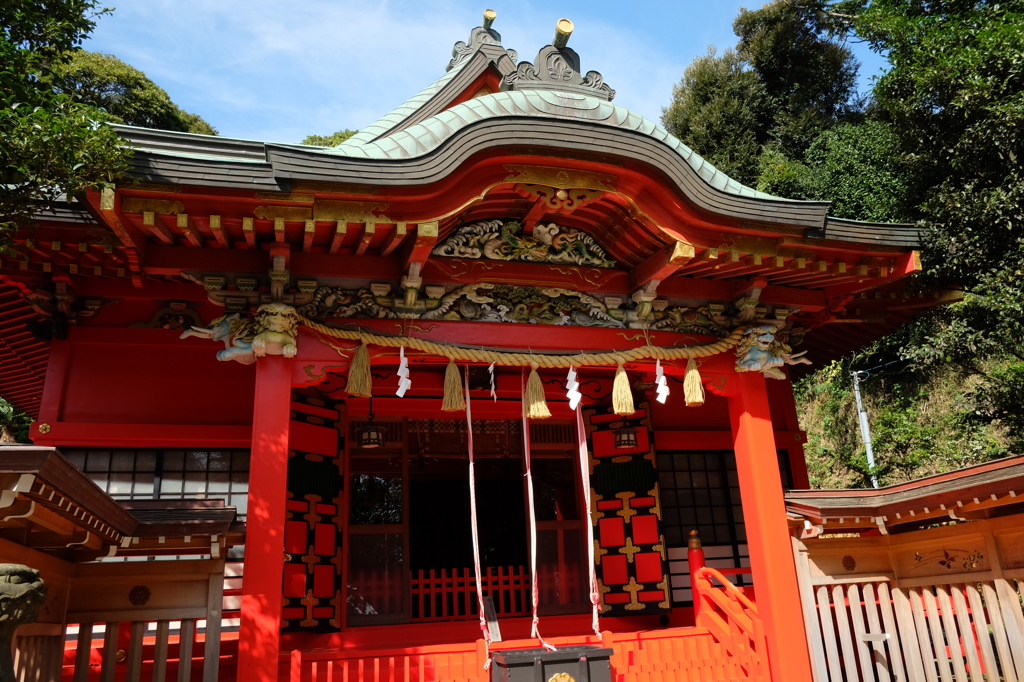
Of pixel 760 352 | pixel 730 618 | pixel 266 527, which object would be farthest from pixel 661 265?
pixel 266 527

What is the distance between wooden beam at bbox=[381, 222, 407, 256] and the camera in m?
5.69

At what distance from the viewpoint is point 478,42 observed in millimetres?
10688

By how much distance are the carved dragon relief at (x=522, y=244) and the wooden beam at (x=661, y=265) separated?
0.29 m

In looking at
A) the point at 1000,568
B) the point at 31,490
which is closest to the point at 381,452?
the point at 31,490

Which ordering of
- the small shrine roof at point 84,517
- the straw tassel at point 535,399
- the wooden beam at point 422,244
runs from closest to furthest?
the small shrine roof at point 84,517
the wooden beam at point 422,244
the straw tassel at point 535,399

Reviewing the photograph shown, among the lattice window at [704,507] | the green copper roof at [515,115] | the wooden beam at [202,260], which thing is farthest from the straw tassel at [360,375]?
the lattice window at [704,507]

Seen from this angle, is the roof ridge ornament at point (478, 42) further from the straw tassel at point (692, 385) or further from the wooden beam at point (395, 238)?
the straw tassel at point (692, 385)

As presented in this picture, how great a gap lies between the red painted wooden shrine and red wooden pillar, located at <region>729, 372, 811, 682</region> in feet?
0.07

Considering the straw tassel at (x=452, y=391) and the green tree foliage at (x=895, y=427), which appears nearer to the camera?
the straw tassel at (x=452, y=391)

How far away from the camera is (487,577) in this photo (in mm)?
8148

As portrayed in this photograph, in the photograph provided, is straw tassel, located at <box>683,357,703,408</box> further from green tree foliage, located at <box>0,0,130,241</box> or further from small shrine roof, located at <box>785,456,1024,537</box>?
green tree foliage, located at <box>0,0,130,241</box>

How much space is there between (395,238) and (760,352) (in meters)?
3.60

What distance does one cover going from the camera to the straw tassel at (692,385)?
6.80 m

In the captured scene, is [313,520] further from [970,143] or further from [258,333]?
[970,143]
